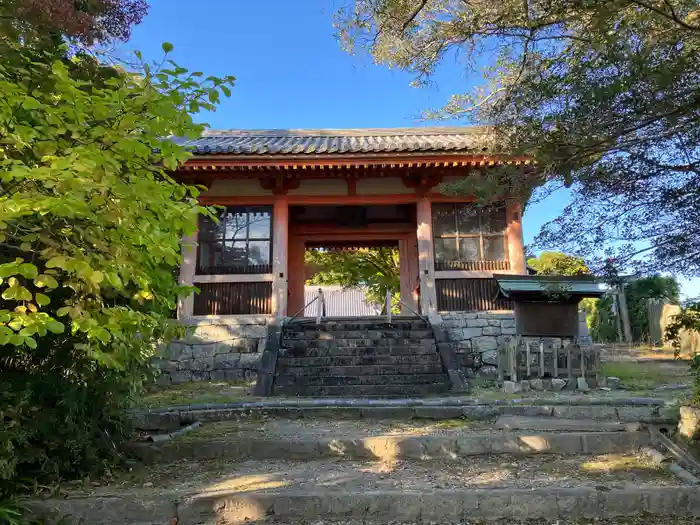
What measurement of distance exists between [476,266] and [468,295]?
2.18 ft

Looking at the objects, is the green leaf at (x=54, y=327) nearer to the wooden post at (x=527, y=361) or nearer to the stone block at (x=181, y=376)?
the wooden post at (x=527, y=361)

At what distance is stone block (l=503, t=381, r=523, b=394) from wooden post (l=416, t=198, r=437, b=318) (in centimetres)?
272

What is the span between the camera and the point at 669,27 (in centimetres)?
369

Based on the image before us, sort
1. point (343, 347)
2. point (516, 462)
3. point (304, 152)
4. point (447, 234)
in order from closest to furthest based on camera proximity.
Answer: point (516, 462)
point (343, 347)
point (304, 152)
point (447, 234)

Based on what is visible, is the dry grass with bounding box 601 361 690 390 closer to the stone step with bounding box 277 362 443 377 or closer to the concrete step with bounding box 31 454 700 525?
the stone step with bounding box 277 362 443 377

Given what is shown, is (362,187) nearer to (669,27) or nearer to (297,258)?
(297,258)

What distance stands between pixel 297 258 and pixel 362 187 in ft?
9.51

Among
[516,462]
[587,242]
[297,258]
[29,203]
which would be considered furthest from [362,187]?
[29,203]

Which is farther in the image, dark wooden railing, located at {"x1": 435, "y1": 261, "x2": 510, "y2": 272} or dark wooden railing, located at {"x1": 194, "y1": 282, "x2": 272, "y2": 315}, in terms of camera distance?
dark wooden railing, located at {"x1": 435, "y1": 261, "x2": 510, "y2": 272}

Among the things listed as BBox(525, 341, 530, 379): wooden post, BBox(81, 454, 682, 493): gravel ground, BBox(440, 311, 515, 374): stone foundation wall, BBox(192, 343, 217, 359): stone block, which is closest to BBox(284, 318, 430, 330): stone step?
BBox(440, 311, 515, 374): stone foundation wall

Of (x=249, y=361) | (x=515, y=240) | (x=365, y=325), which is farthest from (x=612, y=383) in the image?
(x=249, y=361)

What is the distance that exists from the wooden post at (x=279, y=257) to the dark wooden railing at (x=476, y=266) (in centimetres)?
325

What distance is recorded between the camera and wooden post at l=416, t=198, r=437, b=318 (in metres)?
9.75

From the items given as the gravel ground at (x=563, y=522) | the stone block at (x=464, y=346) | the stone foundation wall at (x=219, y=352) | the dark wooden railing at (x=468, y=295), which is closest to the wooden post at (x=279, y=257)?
the stone foundation wall at (x=219, y=352)
